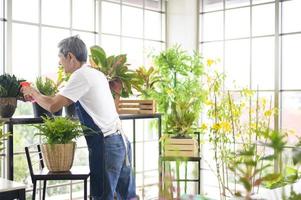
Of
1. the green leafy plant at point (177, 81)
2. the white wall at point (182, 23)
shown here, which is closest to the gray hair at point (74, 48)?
the green leafy plant at point (177, 81)

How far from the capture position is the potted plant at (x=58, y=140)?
2.58 meters

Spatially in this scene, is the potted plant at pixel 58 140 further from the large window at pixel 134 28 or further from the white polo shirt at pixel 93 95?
the large window at pixel 134 28

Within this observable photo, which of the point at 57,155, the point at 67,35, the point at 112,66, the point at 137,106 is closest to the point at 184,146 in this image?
the point at 137,106

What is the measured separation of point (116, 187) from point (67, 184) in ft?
4.76

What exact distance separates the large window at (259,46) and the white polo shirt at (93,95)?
7.90 ft

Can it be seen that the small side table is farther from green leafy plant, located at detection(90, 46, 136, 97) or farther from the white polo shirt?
green leafy plant, located at detection(90, 46, 136, 97)

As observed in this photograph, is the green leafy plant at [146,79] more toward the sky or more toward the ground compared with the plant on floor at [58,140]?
more toward the sky

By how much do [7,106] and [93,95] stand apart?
63cm

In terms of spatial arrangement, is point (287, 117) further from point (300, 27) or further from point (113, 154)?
point (113, 154)

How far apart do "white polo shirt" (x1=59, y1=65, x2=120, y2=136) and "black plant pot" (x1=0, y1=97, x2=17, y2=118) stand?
0.38m

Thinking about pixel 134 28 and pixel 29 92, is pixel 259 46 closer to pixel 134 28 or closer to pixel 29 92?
pixel 134 28

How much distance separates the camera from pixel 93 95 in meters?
2.70

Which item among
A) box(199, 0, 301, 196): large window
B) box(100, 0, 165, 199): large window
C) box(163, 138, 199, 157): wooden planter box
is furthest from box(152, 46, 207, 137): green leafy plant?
box(163, 138, 199, 157): wooden planter box

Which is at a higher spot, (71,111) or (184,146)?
(71,111)
